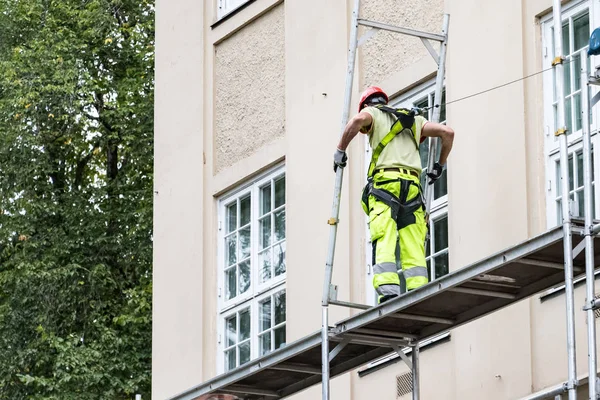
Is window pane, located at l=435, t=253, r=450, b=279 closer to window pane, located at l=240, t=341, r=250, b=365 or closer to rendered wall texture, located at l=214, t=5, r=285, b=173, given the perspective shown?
rendered wall texture, located at l=214, t=5, r=285, b=173

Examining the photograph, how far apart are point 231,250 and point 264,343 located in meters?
1.26

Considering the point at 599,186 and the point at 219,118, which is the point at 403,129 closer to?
the point at 599,186

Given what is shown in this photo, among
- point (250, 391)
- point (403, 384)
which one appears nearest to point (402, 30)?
point (403, 384)

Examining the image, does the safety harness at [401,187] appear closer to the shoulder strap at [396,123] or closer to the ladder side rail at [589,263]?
the shoulder strap at [396,123]

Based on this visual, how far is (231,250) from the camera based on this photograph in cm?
1694

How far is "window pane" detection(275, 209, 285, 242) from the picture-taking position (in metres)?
16.1

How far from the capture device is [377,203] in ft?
39.3

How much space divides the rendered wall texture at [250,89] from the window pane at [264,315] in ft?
5.16

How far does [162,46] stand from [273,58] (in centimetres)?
262

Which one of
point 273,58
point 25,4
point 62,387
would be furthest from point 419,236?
point 25,4

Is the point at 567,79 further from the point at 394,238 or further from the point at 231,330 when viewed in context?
the point at 231,330

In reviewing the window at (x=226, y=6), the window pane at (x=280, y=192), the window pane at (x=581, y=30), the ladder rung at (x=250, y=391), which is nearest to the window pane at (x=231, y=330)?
the window pane at (x=280, y=192)

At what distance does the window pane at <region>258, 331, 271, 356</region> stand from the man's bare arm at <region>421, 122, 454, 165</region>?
446 centimetres

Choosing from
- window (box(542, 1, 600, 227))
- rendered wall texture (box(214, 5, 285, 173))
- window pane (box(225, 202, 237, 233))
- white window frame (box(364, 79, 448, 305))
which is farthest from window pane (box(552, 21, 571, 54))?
window pane (box(225, 202, 237, 233))
